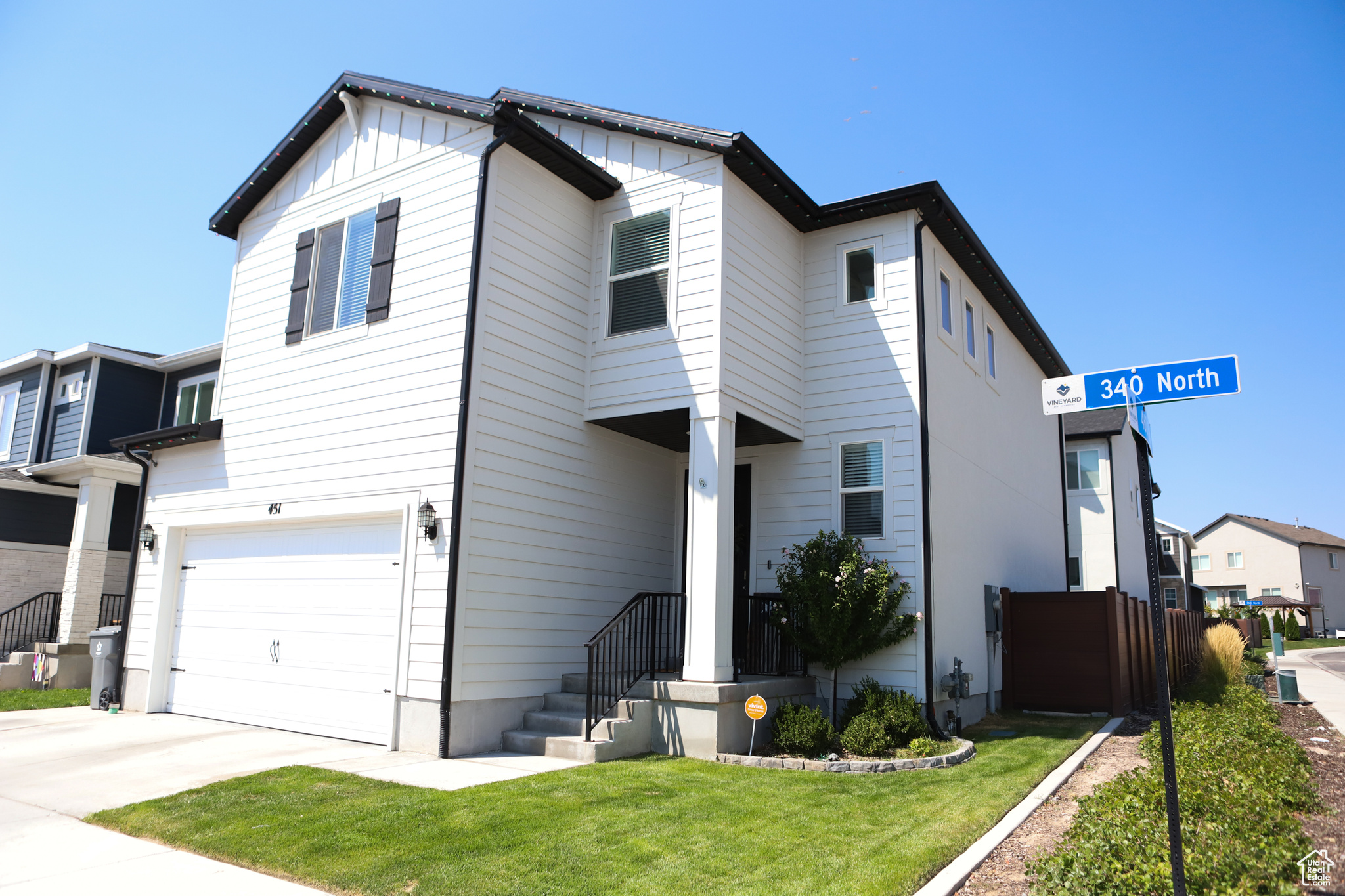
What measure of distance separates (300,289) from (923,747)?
9.48 metres

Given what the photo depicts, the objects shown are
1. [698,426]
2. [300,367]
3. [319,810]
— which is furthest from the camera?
[300,367]

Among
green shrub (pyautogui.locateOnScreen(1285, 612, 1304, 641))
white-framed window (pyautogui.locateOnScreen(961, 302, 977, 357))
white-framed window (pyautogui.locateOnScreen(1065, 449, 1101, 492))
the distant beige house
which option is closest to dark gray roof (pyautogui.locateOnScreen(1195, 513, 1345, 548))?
the distant beige house

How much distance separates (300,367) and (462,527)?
4.00m

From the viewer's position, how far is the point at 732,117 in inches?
407

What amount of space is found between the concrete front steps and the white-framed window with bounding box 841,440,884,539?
3487 mm

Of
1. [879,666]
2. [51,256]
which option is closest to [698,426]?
[879,666]

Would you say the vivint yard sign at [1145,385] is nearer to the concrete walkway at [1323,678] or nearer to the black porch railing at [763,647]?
the black porch railing at [763,647]

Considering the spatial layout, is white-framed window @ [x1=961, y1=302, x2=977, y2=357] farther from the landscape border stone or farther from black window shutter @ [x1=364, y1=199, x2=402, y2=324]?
black window shutter @ [x1=364, y1=199, x2=402, y2=324]

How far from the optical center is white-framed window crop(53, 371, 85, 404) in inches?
730

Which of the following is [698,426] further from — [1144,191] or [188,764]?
[1144,191]

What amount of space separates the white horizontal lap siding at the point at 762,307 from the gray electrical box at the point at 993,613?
4131 mm

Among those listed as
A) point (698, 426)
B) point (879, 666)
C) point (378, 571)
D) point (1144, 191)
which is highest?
point (1144, 191)

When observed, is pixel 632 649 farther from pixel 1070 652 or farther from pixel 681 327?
pixel 1070 652

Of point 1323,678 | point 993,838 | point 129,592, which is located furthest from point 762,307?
point 1323,678
